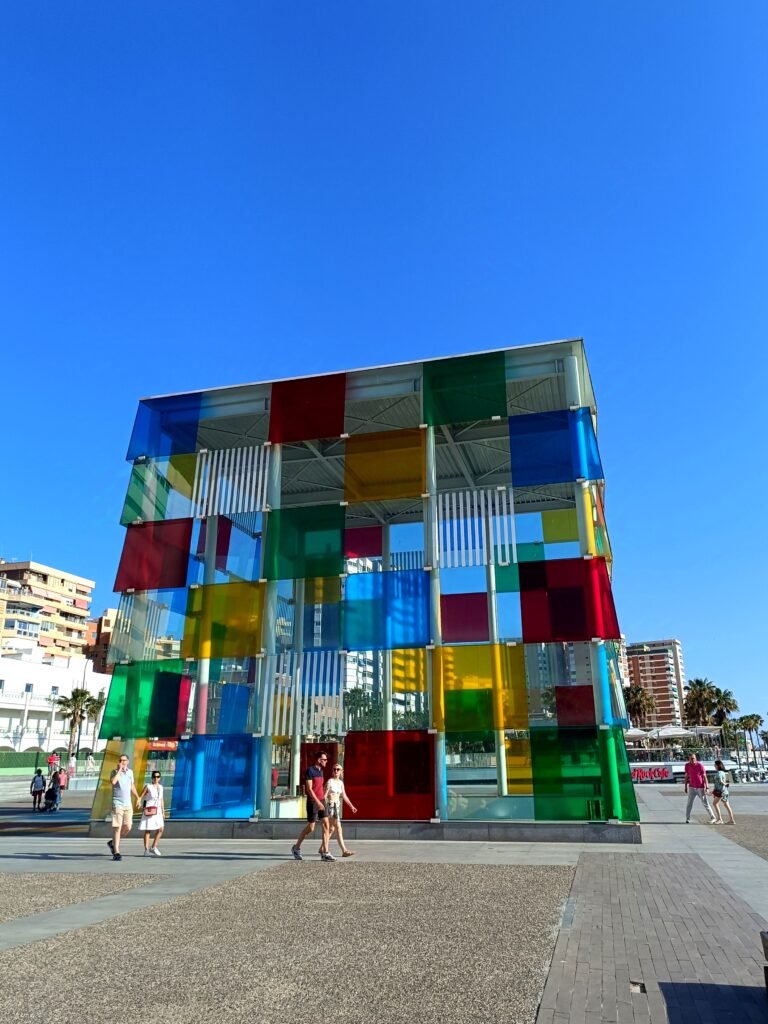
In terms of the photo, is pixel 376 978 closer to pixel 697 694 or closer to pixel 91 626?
pixel 697 694

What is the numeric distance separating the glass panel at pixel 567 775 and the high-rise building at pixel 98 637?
116523 mm

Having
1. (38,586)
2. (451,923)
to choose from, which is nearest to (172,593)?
(451,923)

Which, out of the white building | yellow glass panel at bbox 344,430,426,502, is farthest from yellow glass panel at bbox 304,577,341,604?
the white building

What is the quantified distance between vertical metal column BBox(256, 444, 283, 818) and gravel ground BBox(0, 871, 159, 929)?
6.33m

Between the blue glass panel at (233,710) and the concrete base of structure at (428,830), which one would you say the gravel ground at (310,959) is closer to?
the concrete base of structure at (428,830)

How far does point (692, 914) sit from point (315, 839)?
1089 cm

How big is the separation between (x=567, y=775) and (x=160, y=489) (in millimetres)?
13751

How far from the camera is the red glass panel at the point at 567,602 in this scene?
Result: 18.1 meters

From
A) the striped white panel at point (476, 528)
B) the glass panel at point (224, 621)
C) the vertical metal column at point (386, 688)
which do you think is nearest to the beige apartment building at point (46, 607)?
the glass panel at point (224, 621)

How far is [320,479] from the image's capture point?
26.9m

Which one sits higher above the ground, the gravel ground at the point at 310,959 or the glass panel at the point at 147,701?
the glass panel at the point at 147,701

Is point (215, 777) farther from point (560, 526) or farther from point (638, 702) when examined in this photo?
point (638, 702)

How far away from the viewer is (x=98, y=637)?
134 meters

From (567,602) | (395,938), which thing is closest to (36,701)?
(567,602)
